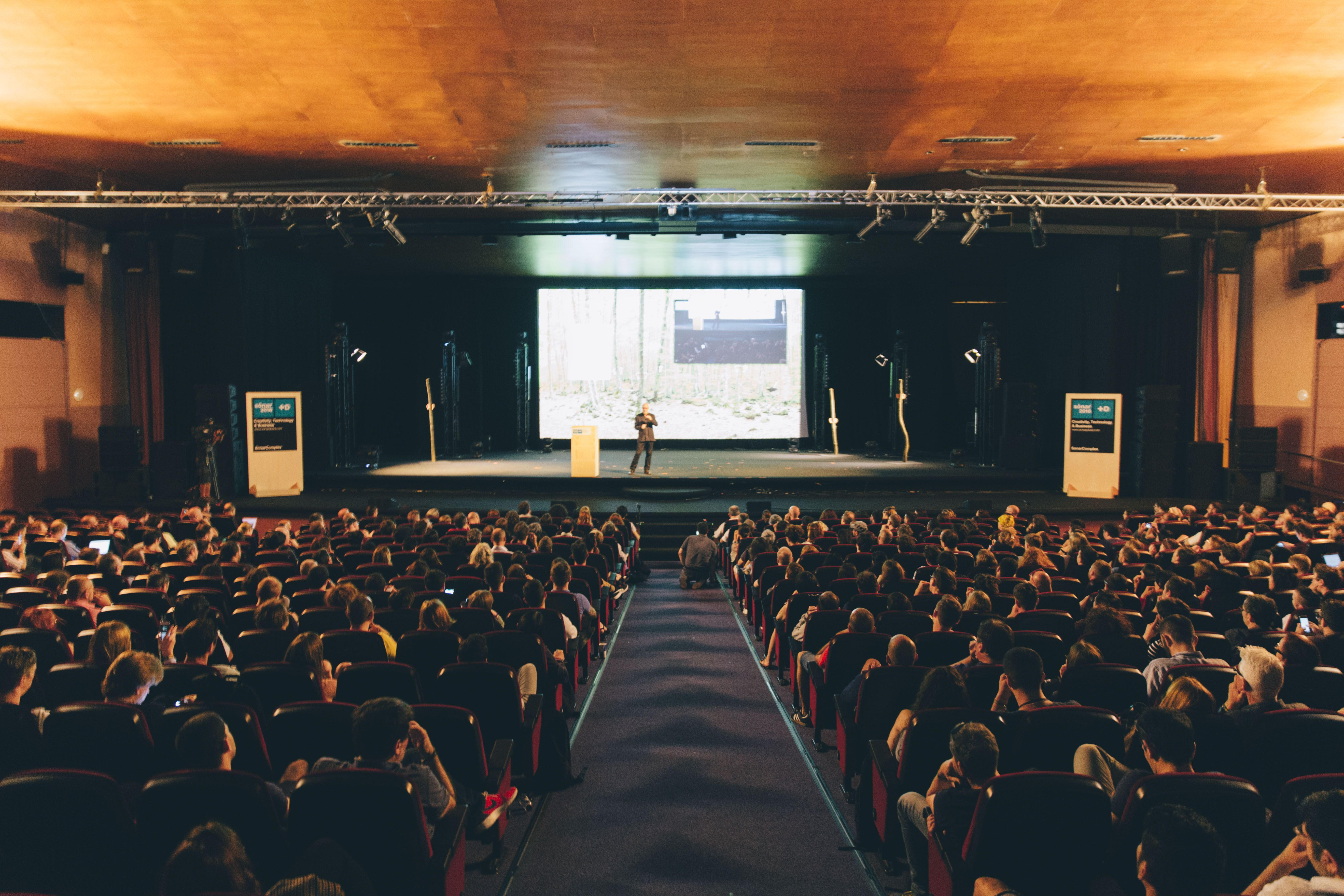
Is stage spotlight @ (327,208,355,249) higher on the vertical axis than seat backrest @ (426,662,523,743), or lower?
higher

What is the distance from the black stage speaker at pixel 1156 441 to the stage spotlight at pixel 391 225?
12895 millimetres

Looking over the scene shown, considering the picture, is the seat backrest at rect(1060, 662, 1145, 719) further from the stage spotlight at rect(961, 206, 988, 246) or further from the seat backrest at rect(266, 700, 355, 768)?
the stage spotlight at rect(961, 206, 988, 246)

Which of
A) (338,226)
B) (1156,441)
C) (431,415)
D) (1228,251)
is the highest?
(1228,251)

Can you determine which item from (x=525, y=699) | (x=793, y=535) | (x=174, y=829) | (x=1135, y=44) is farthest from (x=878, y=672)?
(x=1135, y=44)

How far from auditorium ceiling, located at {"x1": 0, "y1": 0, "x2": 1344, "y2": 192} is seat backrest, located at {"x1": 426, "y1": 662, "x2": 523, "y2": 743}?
517 cm

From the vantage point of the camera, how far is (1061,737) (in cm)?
319

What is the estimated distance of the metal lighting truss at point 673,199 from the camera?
1108 cm

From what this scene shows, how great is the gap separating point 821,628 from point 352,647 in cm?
285

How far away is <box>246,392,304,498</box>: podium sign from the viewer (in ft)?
49.3

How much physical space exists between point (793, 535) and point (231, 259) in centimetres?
1204

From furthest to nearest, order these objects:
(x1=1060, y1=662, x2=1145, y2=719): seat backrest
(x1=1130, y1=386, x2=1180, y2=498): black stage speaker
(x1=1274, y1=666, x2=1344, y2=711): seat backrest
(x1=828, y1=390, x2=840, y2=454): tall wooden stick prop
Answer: (x1=828, y1=390, x2=840, y2=454): tall wooden stick prop < (x1=1130, y1=386, x2=1180, y2=498): black stage speaker < (x1=1060, y1=662, x2=1145, y2=719): seat backrest < (x1=1274, y1=666, x2=1344, y2=711): seat backrest

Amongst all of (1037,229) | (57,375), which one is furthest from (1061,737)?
(57,375)

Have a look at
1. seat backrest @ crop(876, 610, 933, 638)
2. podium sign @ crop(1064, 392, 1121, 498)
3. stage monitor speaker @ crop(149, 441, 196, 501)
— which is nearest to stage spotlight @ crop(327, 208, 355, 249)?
stage monitor speaker @ crop(149, 441, 196, 501)

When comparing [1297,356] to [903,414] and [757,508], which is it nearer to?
[903,414]
